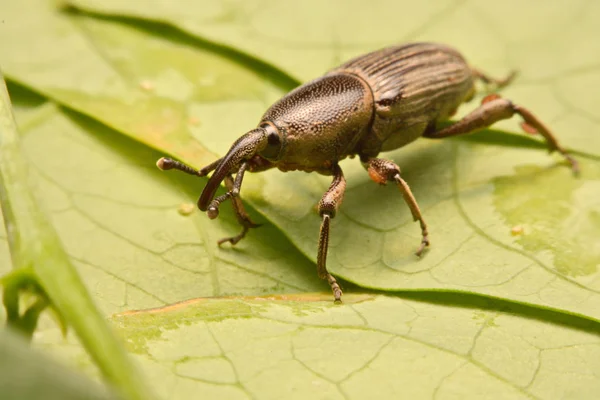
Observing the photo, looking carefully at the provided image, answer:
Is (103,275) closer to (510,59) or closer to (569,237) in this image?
(569,237)

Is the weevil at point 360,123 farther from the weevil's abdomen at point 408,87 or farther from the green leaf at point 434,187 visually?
the green leaf at point 434,187

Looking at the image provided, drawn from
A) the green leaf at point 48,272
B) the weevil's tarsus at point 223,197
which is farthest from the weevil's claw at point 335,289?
the green leaf at point 48,272

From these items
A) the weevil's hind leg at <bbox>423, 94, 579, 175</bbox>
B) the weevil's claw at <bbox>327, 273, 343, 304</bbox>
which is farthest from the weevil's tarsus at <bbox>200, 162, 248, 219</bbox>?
the weevil's hind leg at <bbox>423, 94, 579, 175</bbox>

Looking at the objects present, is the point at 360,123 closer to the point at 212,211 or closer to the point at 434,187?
the point at 434,187

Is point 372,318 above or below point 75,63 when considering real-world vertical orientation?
below

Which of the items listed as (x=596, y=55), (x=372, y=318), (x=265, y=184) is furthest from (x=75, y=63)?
(x=596, y=55)
